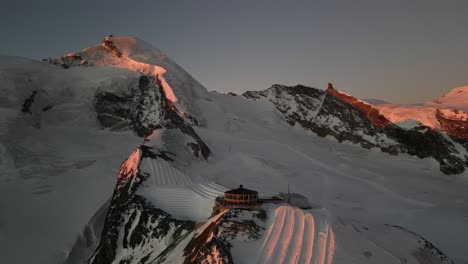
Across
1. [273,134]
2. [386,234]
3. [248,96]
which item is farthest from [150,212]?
[248,96]

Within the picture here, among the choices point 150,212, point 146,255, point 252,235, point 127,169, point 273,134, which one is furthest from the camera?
point 273,134

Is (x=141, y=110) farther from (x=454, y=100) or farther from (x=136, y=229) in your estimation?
(x=454, y=100)

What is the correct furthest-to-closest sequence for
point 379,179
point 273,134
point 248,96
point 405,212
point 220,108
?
1. point 248,96
2. point 220,108
3. point 273,134
4. point 379,179
5. point 405,212

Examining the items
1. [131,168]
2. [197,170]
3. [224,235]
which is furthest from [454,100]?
[224,235]

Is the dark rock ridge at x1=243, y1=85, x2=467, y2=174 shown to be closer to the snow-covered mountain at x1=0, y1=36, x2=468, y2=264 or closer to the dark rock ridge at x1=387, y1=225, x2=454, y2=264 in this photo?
the snow-covered mountain at x1=0, y1=36, x2=468, y2=264

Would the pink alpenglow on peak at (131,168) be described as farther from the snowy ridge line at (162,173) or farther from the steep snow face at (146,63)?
the steep snow face at (146,63)

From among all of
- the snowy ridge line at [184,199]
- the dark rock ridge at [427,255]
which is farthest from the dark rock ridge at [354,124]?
the snowy ridge line at [184,199]

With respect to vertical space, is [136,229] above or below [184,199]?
below

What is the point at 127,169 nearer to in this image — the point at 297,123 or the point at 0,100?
the point at 0,100
